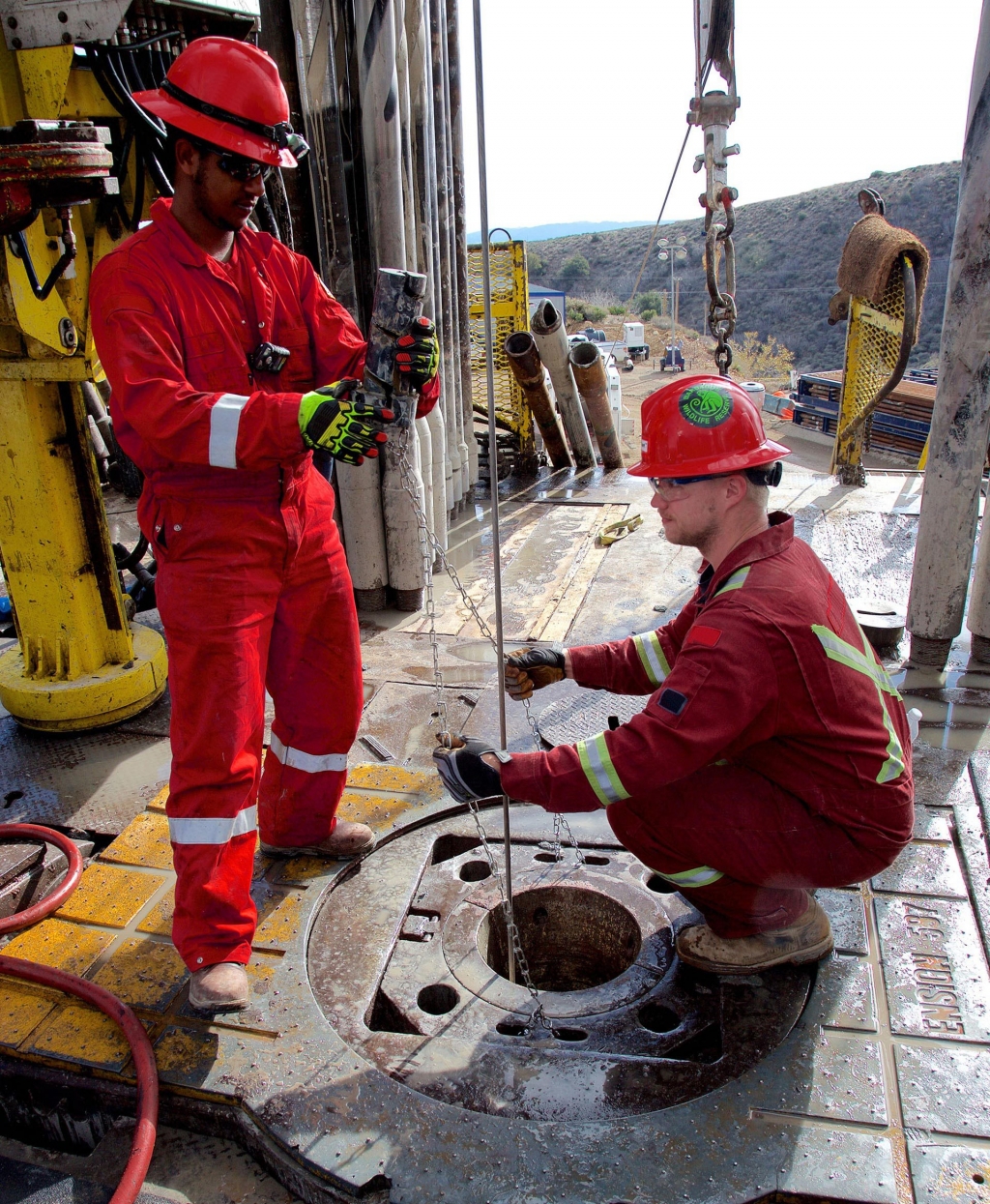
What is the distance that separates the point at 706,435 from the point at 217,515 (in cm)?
126

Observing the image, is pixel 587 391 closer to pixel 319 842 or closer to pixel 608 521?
pixel 608 521

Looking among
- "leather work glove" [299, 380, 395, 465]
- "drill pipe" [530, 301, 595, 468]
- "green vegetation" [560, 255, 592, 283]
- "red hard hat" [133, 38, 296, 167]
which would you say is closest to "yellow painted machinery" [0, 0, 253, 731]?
"red hard hat" [133, 38, 296, 167]

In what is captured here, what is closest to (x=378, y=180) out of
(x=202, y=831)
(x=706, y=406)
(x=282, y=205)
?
(x=282, y=205)

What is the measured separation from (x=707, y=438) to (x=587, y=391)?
5717 mm

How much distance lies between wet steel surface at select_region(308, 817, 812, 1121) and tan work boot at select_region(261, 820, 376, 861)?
0.08 meters

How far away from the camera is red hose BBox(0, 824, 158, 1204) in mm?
1929

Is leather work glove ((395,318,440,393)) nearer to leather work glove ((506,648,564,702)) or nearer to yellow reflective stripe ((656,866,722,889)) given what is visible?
leather work glove ((506,648,564,702))

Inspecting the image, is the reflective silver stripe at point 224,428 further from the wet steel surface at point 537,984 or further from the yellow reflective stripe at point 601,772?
the wet steel surface at point 537,984

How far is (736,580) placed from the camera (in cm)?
215

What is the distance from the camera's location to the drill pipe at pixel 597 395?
295 inches

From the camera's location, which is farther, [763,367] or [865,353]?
[763,367]

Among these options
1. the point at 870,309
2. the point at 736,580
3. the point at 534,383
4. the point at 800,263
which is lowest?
the point at 800,263

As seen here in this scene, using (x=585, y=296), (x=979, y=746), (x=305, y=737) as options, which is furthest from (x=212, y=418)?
(x=585, y=296)

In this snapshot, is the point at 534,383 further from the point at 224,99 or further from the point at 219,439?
the point at 219,439
